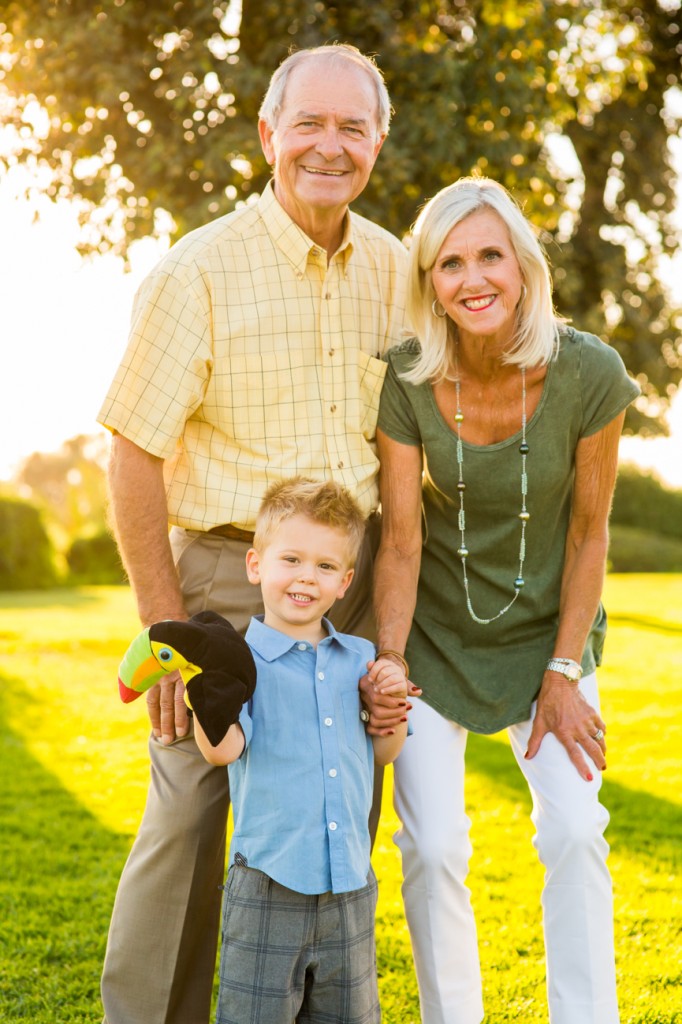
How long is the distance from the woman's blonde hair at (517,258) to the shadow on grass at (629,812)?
2649 mm

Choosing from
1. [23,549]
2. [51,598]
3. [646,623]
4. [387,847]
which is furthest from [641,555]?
[387,847]

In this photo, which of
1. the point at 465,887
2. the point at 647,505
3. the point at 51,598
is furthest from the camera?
the point at 647,505

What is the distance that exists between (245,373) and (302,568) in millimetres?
691

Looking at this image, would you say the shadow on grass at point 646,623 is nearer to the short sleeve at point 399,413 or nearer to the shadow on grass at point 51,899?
the shadow on grass at point 51,899

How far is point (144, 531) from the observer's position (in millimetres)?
2828

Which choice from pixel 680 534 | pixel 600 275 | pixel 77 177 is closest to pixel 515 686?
pixel 77 177

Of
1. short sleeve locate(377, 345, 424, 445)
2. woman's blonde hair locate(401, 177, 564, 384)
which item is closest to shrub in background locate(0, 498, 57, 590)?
short sleeve locate(377, 345, 424, 445)

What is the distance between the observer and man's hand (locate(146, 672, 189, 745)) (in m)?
2.69

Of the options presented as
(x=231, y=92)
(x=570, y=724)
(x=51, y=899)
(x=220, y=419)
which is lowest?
(x=51, y=899)

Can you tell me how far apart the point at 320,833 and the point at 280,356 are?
4.11 feet

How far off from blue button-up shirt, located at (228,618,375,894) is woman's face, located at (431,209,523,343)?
0.95 metres

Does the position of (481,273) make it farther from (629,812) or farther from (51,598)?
(51,598)

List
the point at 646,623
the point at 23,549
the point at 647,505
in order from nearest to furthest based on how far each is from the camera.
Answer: the point at 646,623 → the point at 23,549 → the point at 647,505

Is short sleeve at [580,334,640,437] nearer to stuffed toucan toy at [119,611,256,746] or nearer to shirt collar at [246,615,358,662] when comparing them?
shirt collar at [246,615,358,662]
